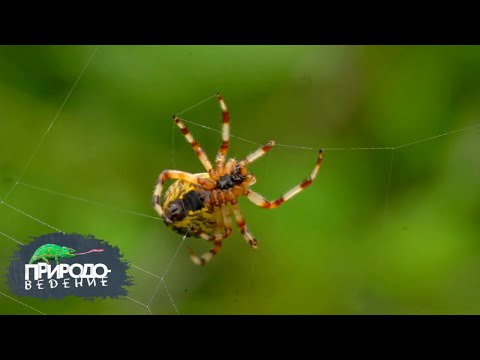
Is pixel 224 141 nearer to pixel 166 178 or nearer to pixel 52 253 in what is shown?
pixel 166 178

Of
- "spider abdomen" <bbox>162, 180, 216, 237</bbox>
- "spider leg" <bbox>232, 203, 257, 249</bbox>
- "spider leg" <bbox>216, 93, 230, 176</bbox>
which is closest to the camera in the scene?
"spider abdomen" <bbox>162, 180, 216, 237</bbox>

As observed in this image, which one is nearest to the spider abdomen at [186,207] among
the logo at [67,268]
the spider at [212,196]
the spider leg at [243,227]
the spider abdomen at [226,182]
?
the spider at [212,196]

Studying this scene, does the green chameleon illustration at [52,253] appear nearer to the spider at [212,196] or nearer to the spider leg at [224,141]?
the spider at [212,196]

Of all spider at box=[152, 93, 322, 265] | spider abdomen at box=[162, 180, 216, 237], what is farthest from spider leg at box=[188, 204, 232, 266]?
spider abdomen at box=[162, 180, 216, 237]

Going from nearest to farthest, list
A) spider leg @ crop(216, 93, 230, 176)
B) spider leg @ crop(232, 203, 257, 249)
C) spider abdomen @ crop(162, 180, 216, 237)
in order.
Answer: spider abdomen @ crop(162, 180, 216, 237) < spider leg @ crop(216, 93, 230, 176) < spider leg @ crop(232, 203, 257, 249)

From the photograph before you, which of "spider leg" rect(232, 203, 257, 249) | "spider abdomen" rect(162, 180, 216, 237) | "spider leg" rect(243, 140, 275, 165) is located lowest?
"spider abdomen" rect(162, 180, 216, 237)

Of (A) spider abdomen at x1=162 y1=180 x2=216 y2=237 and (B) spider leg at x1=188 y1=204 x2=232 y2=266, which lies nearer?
(A) spider abdomen at x1=162 y1=180 x2=216 y2=237

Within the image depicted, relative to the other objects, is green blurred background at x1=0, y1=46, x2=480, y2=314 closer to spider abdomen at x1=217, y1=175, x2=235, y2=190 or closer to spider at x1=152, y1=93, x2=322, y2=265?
spider at x1=152, y1=93, x2=322, y2=265

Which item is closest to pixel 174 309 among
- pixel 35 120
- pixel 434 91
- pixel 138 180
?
pixel 138 180
